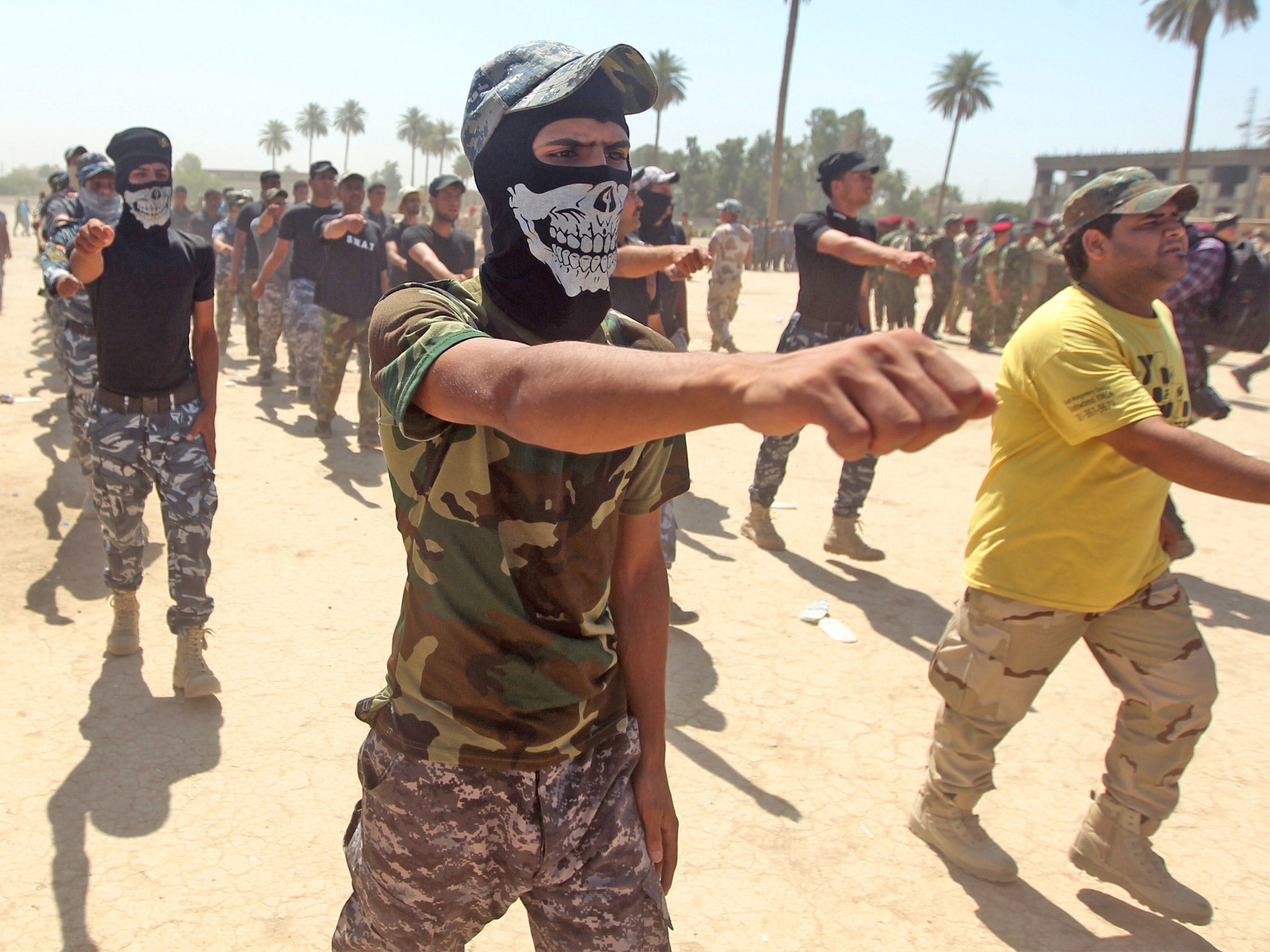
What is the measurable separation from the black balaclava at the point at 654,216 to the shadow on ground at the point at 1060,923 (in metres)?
4.45

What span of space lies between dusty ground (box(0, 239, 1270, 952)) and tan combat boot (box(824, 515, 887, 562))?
0.12 m

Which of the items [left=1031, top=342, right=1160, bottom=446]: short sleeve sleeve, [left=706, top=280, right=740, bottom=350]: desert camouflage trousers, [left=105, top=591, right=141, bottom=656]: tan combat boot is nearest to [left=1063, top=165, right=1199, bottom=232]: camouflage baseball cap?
[left=1031, top=342, right=1160, bottom=446]: short sleeve sleeve

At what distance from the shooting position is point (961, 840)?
3449 millimetres

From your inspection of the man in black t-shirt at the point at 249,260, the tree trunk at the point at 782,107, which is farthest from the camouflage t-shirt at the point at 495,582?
the tree trunk at the point at 782,107

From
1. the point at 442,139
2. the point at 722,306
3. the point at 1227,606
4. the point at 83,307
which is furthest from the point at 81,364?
the point at 442,139

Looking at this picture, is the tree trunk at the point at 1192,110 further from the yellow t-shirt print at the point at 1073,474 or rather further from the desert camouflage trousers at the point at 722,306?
the yellow t-shirt print at the point at 1073,474

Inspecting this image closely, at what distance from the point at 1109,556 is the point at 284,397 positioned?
9316 mm

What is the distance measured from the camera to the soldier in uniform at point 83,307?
441 centimetres

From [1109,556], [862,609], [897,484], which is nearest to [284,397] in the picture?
[897,484]

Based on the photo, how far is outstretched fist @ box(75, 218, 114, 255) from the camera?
145 inches

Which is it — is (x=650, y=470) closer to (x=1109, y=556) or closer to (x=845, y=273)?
(x=1109, y=556)

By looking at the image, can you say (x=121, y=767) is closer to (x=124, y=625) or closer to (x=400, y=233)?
(x=124, y=625)

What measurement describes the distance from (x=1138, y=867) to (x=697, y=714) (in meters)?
1.82

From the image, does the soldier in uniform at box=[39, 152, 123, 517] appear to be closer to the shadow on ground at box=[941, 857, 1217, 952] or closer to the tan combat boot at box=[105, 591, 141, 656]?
the tan combat boot at box=[105, 591, 141, 656]
